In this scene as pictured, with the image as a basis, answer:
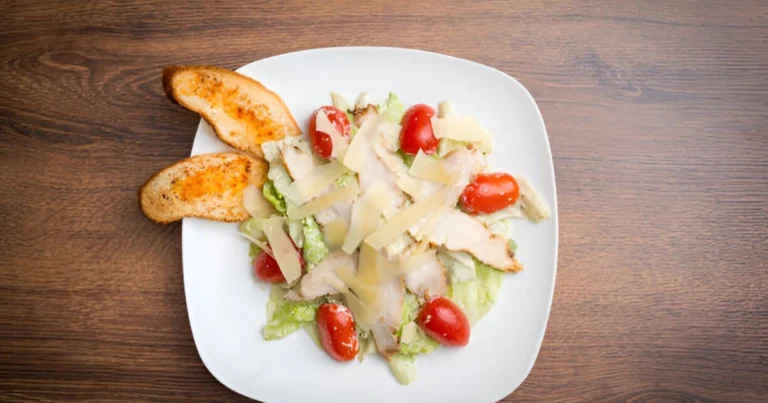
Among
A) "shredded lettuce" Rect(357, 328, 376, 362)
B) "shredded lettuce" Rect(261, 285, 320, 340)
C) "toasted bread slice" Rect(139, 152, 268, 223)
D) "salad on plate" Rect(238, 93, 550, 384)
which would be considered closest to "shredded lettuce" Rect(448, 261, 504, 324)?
"salad on plate" Rect(238, 93, 550, 384)

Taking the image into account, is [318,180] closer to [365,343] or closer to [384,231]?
[384,231]

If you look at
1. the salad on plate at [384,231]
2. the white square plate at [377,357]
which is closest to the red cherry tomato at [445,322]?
the salad on plate at [384,231]

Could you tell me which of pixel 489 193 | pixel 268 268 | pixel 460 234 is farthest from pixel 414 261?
pixel 268 268

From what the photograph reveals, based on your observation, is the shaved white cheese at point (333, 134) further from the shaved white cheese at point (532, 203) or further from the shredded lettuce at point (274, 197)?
the shaved white cheese at point (532, 203)

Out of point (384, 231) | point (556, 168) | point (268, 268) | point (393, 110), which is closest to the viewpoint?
point (384, 231)

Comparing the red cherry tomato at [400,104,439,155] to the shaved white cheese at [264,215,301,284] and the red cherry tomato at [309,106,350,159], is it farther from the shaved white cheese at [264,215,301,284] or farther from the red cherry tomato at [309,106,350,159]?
the shaved white cheese at [264,215,301,284]

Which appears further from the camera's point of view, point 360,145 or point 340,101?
point 340,101

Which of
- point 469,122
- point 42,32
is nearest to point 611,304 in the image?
point 469,122
